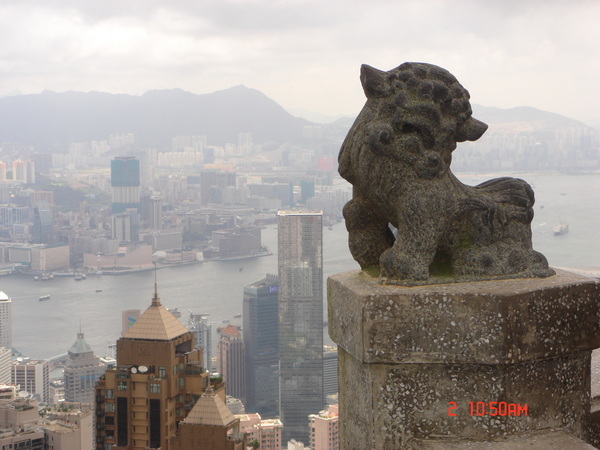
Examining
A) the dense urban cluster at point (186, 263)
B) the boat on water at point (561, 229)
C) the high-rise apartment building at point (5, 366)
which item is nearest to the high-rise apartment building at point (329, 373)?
the dense urban cluster at point (186, 263)

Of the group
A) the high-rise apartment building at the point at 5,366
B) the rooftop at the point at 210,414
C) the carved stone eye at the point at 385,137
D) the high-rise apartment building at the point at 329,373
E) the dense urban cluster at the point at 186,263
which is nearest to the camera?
the carved stone eye at the point at 385,137

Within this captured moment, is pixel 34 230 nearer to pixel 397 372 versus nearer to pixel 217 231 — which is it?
pixel 217 231

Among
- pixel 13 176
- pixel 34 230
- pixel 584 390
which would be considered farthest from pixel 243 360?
pixel 584 390

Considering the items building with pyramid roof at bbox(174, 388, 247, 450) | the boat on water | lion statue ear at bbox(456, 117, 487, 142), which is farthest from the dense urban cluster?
lion statue ear at bbox(456, 117, 487, 142)

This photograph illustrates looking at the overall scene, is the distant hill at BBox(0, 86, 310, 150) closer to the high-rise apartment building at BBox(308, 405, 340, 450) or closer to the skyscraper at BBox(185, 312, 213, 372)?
the skyscraper at BBox(185, 312, 213, 372)

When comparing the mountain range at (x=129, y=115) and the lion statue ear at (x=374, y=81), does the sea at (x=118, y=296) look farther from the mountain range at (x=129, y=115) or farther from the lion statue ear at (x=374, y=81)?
the lion statue ear at (x=374, y=81)

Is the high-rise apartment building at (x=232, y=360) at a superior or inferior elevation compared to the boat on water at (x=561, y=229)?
inferior

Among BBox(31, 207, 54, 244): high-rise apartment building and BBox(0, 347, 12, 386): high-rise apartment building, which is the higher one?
BBox(31, 207, 54, 244): high-rise apartment building
